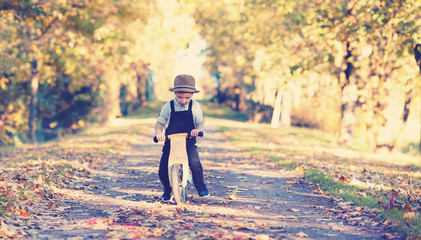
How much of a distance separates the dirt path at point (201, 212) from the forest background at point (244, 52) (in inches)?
210

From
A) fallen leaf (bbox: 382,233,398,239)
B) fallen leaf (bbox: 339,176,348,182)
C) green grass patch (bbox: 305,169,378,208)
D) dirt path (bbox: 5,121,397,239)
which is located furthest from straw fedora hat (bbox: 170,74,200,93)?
fallen leaf (bbox: 339,176,348,182)

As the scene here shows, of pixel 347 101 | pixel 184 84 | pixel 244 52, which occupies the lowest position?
pixel 347 101

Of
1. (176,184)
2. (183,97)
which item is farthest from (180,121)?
(176,184)

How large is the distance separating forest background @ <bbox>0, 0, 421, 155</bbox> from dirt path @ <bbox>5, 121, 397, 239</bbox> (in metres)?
5.33

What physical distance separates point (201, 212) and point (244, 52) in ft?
105

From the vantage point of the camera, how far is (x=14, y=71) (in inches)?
892

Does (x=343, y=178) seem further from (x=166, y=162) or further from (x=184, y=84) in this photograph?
(x=184, y=84)

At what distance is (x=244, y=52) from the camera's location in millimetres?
38031

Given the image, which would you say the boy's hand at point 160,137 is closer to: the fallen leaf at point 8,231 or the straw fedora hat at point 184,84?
the straw fedora hat at point 184,84

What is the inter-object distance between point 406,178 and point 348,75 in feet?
33.8

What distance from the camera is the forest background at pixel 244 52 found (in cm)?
1440

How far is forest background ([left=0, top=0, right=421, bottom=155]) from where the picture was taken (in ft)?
47.3

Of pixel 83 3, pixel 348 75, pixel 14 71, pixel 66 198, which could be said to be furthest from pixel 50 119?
pixel 66 198

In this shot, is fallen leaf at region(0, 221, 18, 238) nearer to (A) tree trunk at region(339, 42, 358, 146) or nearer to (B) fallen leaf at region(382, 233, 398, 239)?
(B) fallen leaf at region(382, 233, 398, 239)
